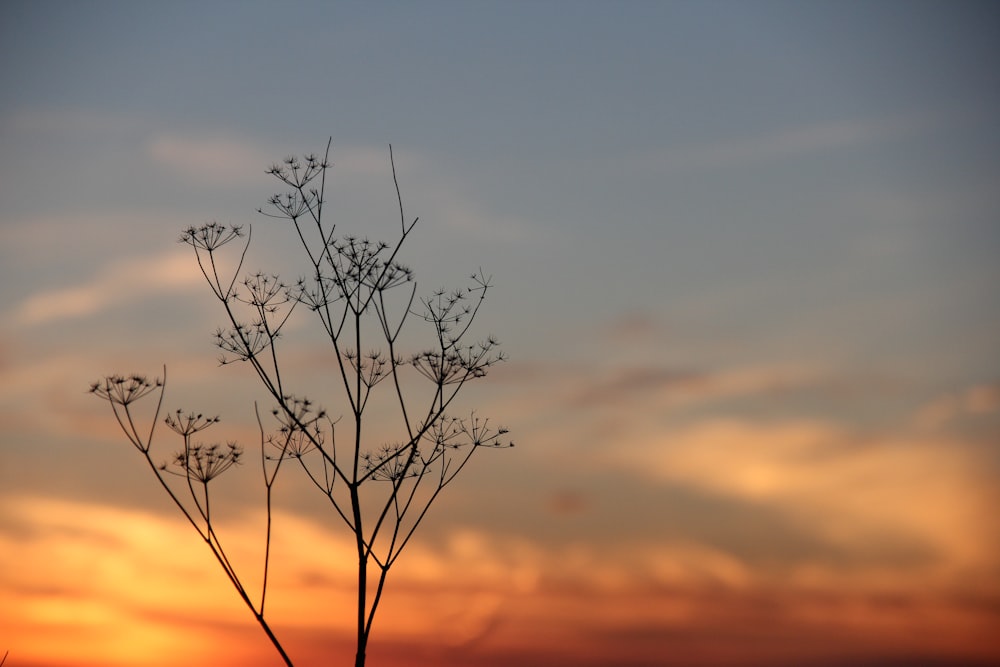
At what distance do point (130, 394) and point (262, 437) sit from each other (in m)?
1.90

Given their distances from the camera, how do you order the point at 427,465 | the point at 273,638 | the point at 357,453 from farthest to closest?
the point at 427,465, the point at 357,453, the point at 273,638

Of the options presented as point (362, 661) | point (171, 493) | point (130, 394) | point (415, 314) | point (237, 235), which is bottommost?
point (362, 661)

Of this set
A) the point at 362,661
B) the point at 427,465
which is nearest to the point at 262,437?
the point at 427,465

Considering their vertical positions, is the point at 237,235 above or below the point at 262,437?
above

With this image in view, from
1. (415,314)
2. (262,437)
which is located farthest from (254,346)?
(415,314)

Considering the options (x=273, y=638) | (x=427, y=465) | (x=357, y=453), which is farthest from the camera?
(x=427, y=465)

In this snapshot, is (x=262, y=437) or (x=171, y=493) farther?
(x=262, y=437)

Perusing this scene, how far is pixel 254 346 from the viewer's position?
16250 mm

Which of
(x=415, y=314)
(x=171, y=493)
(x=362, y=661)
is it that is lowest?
(x=362, y=661)

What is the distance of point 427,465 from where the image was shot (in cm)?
1661

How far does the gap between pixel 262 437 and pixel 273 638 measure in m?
2.87

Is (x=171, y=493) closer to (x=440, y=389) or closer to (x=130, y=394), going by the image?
(x=130, y=394)

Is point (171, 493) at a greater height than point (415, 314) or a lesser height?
lesser

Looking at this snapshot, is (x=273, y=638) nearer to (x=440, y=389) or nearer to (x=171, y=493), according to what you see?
(x=171, y=493)
